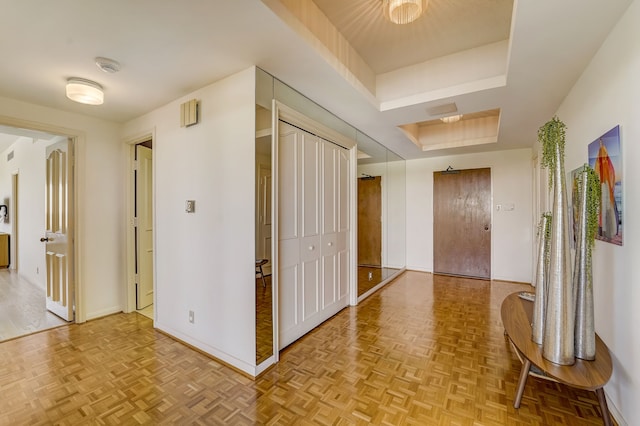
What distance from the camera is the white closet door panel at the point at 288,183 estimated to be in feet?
8.31

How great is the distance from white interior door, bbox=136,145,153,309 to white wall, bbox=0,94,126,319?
0.18 metres

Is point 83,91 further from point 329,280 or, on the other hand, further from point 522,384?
point 522,384

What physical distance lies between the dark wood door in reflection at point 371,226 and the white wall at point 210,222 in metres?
2.53

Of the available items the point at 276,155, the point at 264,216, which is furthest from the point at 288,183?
the point at 264,216

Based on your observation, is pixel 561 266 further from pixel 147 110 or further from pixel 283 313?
pixel 147 110

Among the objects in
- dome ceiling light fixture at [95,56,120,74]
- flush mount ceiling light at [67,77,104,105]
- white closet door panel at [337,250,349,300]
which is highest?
dome ceiling light fixture at [95,56,120,74]

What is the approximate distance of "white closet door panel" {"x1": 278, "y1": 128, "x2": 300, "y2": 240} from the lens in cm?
253

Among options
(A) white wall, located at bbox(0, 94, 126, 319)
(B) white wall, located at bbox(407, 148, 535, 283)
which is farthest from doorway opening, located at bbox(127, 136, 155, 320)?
(B) white wall, located at bbox(407, 148, 535, 283)

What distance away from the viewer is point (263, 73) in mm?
2264

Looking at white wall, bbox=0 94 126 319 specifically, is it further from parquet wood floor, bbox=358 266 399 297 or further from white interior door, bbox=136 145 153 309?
parquet wood floor, bbox=358 266 399 297

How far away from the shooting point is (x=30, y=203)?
489 cm

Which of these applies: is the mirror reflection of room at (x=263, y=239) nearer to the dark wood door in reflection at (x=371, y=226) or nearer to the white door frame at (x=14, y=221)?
the dark wood door in reflection at (x=371, y=226)

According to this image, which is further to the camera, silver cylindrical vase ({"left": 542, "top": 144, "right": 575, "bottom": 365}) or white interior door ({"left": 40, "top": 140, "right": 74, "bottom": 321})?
white interior door ({"left": 40, "top": 140, "right": 74, "bottom": 321})

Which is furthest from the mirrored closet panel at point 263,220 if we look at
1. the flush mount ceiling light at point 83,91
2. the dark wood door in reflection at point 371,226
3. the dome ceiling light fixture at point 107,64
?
the dark wood door in reflection at point 371,226
